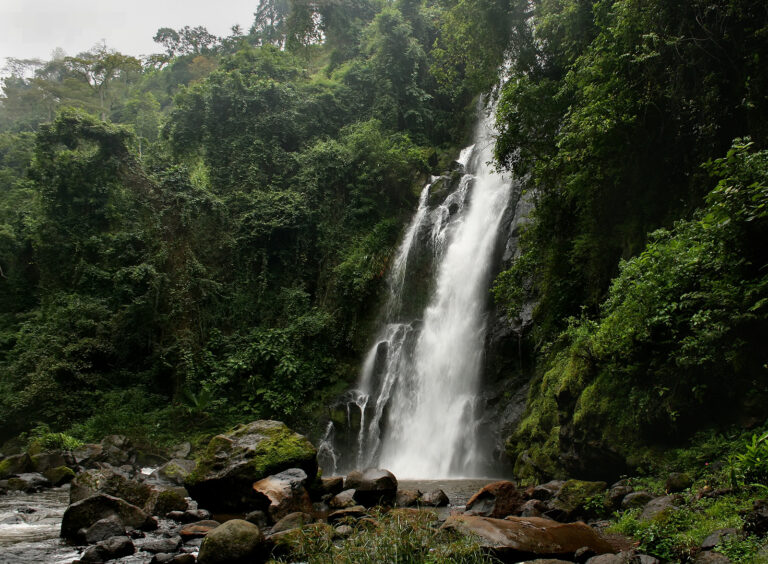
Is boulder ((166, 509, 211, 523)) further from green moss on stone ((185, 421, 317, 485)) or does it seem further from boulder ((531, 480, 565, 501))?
boulder ((531, 480, 565, 501))

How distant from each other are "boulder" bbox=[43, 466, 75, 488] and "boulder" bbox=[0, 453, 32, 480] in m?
0.75

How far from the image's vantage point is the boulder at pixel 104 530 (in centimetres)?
619

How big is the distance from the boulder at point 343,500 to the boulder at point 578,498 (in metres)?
3.25

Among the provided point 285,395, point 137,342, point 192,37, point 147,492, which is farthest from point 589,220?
point 192,37

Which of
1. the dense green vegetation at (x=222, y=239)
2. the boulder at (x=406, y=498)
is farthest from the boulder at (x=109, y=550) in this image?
the dense green vegetation at (x=222, y=239)

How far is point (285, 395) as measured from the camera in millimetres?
15797

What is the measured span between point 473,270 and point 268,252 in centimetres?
921

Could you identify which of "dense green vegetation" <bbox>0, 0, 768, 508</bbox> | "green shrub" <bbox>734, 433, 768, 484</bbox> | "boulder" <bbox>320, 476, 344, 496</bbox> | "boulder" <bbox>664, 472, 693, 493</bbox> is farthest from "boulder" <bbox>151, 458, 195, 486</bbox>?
"green shrub" <bbox>734, 433, 768, 484</bbox>

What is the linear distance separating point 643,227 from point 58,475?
1324cm

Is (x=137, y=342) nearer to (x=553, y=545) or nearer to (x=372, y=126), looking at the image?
(x=372, y=126)

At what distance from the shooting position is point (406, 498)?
8.00m

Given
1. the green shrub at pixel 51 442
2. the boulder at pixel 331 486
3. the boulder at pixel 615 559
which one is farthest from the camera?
the green shrub at pixel 51 442

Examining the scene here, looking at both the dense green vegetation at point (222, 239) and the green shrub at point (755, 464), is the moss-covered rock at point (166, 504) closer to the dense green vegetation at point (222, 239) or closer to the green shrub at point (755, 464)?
the dense green vegetation at point (222, 239)

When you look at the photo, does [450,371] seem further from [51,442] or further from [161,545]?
[51,442]
